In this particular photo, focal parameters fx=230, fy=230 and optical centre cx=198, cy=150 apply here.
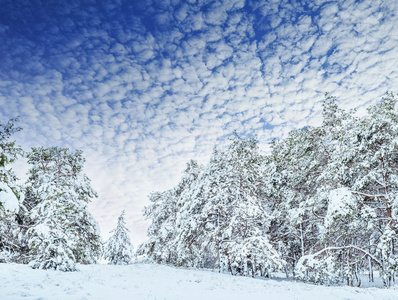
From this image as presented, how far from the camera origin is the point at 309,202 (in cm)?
1318

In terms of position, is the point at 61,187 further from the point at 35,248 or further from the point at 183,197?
the point at 183,197

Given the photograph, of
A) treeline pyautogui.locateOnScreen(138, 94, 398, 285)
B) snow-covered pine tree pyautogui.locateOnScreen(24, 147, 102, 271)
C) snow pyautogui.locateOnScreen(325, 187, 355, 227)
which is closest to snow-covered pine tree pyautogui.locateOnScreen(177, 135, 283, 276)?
treeline pyautogui.locateOnScreen(138, 94, 398, 285)

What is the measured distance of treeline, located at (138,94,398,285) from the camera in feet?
38.5

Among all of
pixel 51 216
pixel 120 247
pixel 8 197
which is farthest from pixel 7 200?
pixel 120 247

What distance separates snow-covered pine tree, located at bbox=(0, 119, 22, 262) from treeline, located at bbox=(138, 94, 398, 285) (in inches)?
412

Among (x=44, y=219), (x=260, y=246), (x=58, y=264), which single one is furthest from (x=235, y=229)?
(x=44, y=219)

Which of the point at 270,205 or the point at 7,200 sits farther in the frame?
the point at 270,205

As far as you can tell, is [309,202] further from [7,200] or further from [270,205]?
[7,200]

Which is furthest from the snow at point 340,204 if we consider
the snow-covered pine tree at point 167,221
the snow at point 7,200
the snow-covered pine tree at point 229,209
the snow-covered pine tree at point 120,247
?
the snow-covered pine tree at point 120,247

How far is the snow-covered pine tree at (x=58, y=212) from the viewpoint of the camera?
39.2 ft

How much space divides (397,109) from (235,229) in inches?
454

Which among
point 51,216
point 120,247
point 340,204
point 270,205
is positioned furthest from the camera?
point 120,247

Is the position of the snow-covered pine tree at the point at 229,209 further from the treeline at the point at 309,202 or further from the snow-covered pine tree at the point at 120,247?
the snow-covered pine tree at the point at 120,247

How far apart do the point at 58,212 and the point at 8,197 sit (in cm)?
1020
